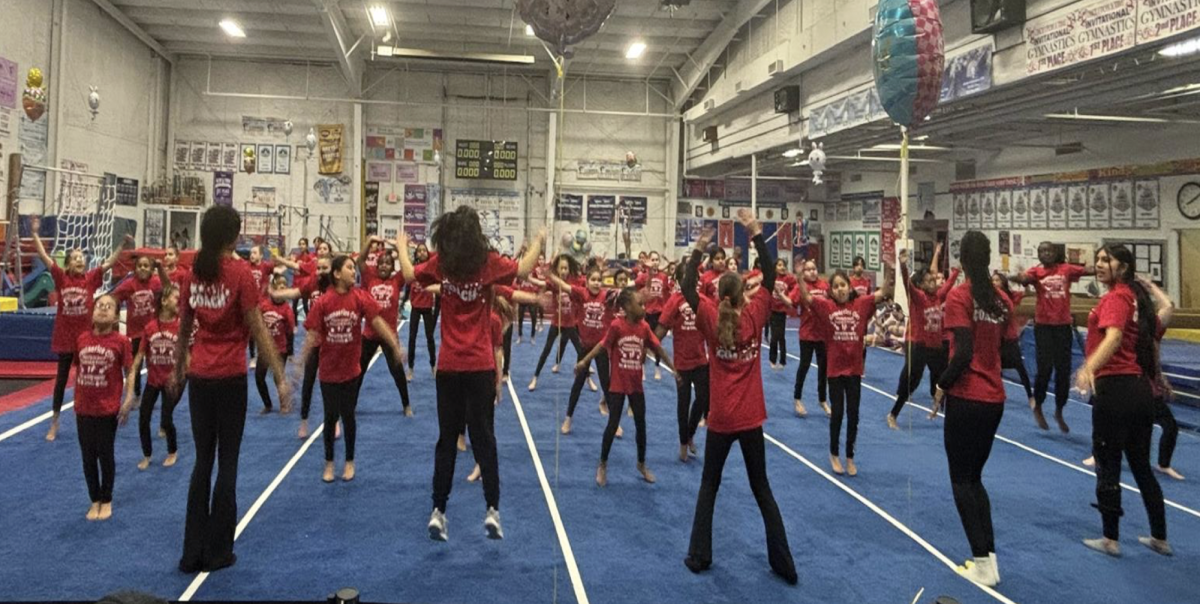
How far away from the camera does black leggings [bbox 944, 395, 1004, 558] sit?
11.8 feet

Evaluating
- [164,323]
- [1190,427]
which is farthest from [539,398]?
[1190,427]

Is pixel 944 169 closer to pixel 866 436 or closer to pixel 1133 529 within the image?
pixel 866 436

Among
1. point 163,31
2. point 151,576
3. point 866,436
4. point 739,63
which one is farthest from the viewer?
point 163,31

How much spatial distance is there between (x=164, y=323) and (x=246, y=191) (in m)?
16.7

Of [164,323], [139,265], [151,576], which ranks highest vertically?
[139,265]

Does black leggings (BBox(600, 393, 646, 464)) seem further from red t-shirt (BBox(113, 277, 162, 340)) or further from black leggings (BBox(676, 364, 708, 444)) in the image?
red t-shirt (BBox(113, 277, 162, 340))

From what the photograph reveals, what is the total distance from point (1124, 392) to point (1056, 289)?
11.0 ft

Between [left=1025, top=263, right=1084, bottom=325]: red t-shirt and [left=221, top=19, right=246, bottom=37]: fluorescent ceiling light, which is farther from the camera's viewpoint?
[left=221, top=19, right=246, bottom=37]: fluorescent ceiling light

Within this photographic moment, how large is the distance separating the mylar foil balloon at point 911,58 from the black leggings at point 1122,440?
1961mm

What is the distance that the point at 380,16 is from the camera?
16734 millimetres

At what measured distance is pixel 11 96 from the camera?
1305 centimetres

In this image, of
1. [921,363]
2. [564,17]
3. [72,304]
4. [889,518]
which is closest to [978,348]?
[889,518]

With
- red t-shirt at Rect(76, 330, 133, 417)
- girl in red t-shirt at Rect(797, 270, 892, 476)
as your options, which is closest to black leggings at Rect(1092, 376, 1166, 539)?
girl in red t-shirt at Rect(797, 270, 892, 476)

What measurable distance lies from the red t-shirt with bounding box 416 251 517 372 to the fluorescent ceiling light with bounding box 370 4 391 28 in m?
14.4
